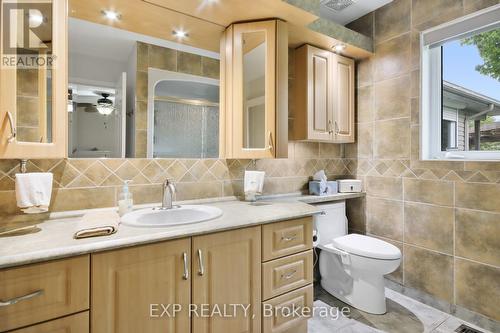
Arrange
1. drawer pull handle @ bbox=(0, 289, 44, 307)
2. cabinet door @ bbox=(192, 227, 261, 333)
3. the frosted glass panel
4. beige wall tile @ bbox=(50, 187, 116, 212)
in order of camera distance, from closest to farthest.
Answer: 1. drawer pull handle @ bbox=(0, 289, 44, 307)
2. cabinet door @ bbox=(192, 227, 261, 333)
3. beige wall tile @ bbox=(50, 187, 116, 212)
4. the frosted glass panel

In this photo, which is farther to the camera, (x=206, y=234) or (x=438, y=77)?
(x=438, y=77)

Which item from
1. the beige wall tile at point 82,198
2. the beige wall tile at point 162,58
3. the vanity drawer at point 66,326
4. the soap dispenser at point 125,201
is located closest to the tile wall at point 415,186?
the beige wall tile at point 162,58

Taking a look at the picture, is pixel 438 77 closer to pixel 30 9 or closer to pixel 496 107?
pixel 496 107

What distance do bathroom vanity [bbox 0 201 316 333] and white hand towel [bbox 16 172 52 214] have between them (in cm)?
12

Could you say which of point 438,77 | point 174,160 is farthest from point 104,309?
point 438,77

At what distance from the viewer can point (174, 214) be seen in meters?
1.46

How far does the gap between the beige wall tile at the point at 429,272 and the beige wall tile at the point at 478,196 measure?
0.43 meters

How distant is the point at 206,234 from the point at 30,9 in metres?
1.31

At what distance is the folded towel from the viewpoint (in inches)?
37.7

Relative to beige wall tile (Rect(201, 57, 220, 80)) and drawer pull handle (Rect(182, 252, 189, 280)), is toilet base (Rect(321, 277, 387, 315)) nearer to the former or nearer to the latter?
drawer pull handle (Rect(182, 252, 189, 280))

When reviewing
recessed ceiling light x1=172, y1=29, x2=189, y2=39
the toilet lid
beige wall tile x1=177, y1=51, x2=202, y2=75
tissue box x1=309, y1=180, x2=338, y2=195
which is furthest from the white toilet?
recessed ceiling light x1=172, y1=29, x2=189, y2=39

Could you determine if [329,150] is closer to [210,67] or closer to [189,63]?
[210,67]

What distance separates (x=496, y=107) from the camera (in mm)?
1714

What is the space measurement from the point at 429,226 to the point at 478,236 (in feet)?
0.96
